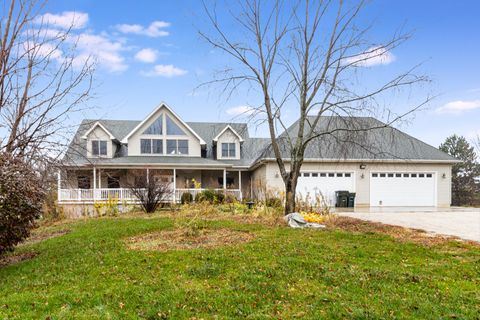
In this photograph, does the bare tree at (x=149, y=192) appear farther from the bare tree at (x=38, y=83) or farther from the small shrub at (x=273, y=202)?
the bare tree at (x=38, y=83)

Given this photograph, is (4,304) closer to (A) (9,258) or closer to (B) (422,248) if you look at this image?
(A) (9,258)

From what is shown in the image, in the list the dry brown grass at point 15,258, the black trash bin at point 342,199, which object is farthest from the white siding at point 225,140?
the dry brown grass at point 15,258

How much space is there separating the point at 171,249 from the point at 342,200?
46.0 feet

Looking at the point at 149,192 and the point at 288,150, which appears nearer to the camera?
the point at 149,192

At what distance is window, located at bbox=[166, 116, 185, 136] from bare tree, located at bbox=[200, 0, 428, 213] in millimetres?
12002

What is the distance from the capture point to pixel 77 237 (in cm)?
906

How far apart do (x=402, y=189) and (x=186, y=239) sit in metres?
15.9

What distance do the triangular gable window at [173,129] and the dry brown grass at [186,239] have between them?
1423 centimetres

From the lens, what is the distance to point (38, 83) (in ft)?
27.2

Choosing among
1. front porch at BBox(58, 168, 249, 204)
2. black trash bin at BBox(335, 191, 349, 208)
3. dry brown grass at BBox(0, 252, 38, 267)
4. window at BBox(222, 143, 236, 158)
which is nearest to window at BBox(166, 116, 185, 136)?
front porch at BBox(58, 168, 249, 204)

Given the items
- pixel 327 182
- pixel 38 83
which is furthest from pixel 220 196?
pixel 38 83

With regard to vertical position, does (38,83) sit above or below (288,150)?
above

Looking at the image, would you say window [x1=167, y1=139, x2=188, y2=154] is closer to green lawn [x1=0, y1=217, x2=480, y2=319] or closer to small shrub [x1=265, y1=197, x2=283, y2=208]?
small shrub [x1=265, y1=197, x2=283, y2=208]

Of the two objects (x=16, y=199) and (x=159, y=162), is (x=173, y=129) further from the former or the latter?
(x=16, y=199)
